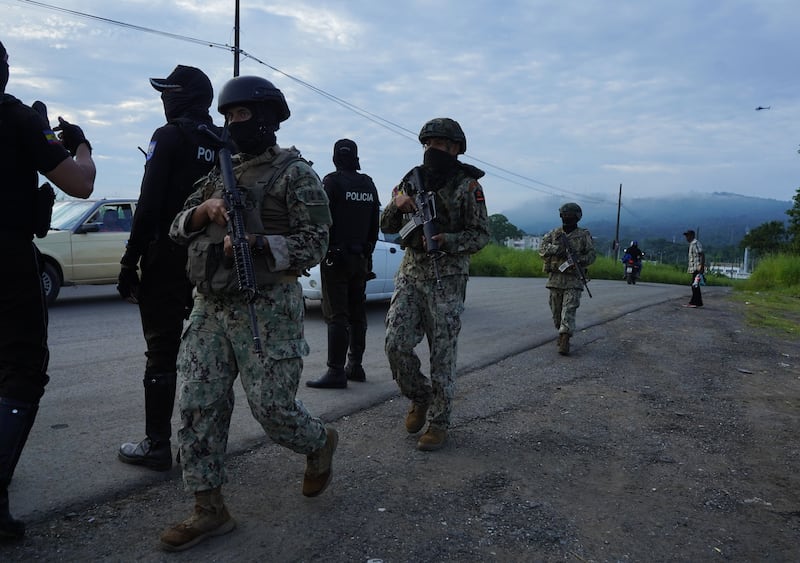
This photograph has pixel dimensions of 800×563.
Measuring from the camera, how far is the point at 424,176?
447 cm

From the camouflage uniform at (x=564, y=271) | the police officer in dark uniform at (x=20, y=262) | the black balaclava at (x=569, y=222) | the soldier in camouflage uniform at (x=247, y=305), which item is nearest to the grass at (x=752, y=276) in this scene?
the camouflage uniform at (x=564, y=271)

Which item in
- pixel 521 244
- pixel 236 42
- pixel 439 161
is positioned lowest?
pixel 521 244

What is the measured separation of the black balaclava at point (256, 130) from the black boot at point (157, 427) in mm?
1422

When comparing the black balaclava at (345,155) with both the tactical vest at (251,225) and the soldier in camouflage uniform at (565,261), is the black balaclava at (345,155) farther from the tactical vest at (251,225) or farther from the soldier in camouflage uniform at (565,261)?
the soldier in camouflage uniform at (565,261)

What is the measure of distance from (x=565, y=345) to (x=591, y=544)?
16.1 ft

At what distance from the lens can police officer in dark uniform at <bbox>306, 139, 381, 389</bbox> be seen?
18.6ft

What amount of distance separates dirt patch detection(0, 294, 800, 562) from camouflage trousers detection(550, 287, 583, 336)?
5.65 ft

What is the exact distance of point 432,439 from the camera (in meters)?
4.12

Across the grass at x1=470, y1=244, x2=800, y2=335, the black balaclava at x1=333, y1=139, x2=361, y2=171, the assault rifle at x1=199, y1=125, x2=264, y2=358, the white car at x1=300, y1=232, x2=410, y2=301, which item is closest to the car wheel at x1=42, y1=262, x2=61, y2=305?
the white car at x1=300, y1=232, x2=410, y2=301

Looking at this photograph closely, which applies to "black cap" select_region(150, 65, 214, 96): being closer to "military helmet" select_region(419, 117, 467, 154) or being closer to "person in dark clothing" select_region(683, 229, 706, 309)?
"military helmet" select_region(419, 117, 467, 154)

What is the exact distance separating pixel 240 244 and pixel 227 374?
0.60 meters

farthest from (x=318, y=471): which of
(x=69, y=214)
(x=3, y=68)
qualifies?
(x=69, y=214)

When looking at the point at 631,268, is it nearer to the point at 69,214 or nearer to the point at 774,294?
the point at 774,294

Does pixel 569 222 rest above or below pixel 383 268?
above
